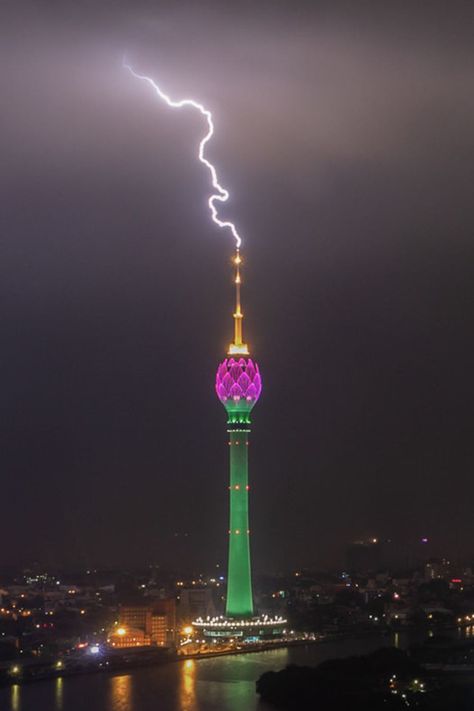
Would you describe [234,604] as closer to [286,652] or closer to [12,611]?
[286,652]

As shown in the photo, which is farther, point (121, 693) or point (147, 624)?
point (147, 624)

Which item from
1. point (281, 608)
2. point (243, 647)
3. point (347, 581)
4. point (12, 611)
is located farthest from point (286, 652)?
point (347, 581)

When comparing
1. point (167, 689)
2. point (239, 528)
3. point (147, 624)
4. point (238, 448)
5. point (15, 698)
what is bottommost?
point (15, 698)

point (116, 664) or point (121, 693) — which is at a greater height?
point (116, 664)

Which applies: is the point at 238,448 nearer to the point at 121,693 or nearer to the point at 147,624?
the point at 147,624

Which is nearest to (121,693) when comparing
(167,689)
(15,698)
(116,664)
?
(167,689)

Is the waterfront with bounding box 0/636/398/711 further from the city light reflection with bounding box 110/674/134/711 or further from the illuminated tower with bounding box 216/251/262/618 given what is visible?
the illuminated tower with bounding box 216/251/262/618

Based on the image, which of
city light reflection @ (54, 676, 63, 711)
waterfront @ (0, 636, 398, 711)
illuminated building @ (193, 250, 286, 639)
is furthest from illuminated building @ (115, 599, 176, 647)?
city light reflection @ (54, 676, 63, 711)
